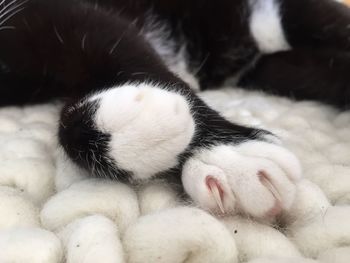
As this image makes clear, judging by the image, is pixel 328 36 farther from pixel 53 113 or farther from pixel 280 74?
pixel 53 113

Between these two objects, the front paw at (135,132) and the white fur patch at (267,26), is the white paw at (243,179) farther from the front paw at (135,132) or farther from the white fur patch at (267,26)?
the white fur patch at (267,26)

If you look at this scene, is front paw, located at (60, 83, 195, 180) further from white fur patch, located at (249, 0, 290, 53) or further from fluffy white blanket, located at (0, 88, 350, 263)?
white fur patch, located at (249, 0, 290, 53)

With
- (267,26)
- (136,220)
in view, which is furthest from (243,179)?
(267,26)

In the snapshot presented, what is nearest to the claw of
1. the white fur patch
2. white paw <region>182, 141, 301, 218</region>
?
white paw <region>182, 141, 301, 218</region>

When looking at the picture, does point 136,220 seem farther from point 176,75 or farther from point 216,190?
point 176,75

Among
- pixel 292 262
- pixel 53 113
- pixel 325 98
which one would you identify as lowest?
pixel 53 113

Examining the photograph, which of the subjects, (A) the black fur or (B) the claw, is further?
(A) the black fur

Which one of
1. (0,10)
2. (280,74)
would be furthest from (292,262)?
(280,74)
